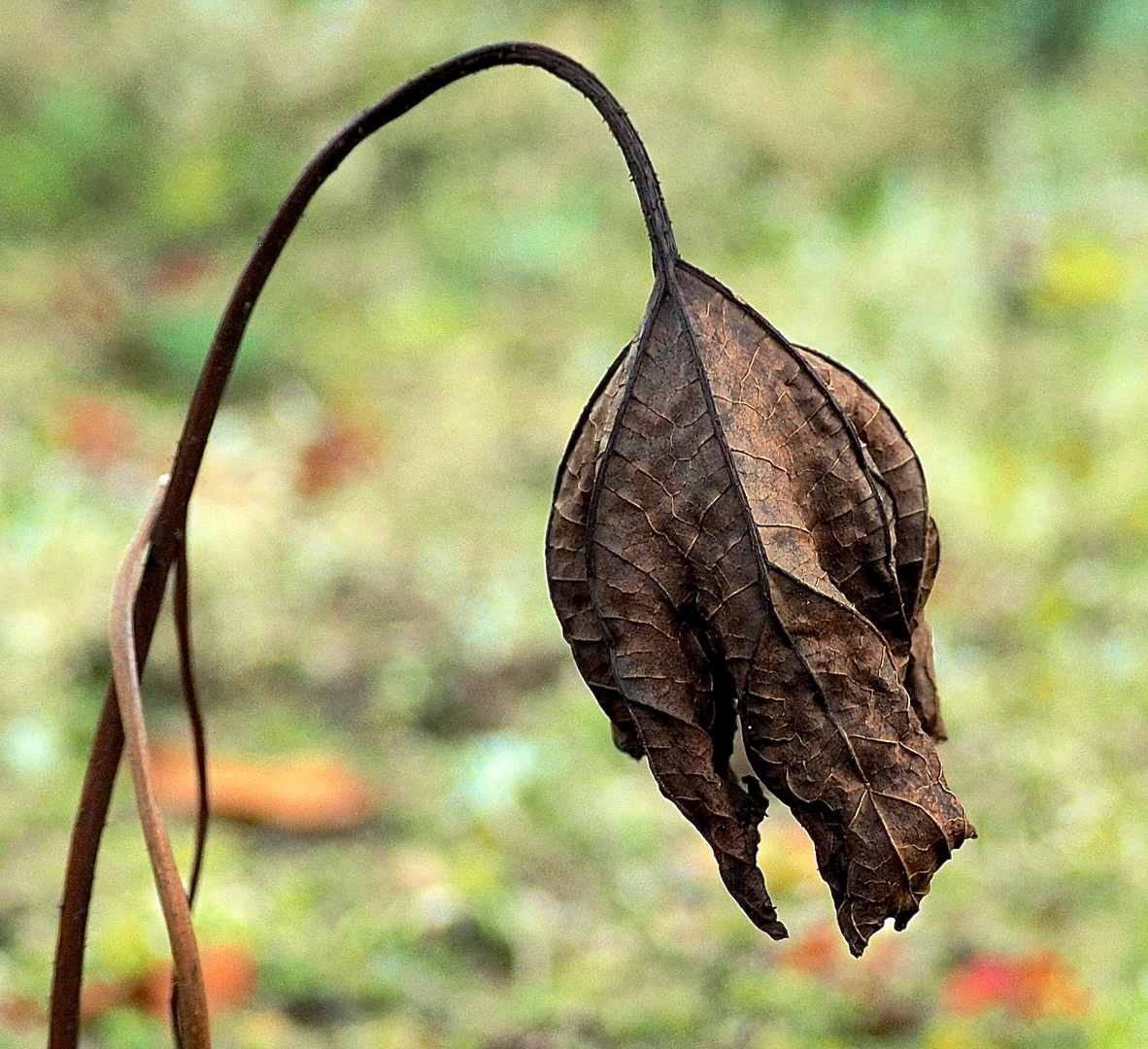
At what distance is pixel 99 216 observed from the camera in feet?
17.3

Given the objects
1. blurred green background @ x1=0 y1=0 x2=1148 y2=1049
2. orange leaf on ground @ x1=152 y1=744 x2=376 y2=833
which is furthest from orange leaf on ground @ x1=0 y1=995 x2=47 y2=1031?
orange leaf on ground @ x1=152 y1=744 x2=376 y2=833

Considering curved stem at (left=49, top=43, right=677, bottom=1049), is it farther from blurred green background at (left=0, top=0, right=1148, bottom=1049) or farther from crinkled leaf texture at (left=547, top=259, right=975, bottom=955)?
blurred green background at (left=0, top=0, right=1148, bottom=1049)

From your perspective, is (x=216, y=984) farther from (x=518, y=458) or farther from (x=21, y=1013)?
(x=518, y=458)

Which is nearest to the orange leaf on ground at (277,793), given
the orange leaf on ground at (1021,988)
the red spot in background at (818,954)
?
the red spot in background at (818,954)

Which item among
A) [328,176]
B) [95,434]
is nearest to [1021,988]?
[328,176]

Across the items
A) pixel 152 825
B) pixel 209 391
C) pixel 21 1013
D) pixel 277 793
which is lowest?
pixel 152 825

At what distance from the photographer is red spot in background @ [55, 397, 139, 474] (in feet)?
12.6

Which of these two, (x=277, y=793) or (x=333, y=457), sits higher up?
→ (x=333, y=457)

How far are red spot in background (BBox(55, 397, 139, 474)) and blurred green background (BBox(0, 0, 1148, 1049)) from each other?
0.01 metres

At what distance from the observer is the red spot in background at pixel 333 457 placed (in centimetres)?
395

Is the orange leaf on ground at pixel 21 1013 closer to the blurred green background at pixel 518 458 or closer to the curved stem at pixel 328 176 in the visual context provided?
the blurred green background at pixel 518 458

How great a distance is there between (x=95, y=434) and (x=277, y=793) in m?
1.69

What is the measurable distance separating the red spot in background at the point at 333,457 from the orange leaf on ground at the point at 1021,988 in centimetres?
237

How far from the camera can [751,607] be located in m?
0.93
